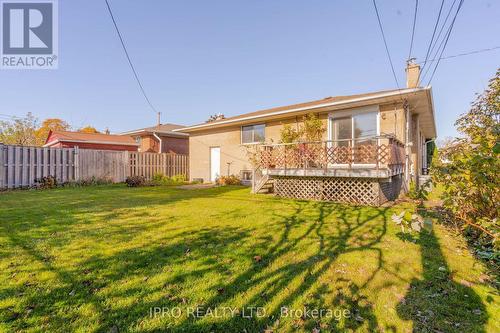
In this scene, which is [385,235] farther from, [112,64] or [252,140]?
[112,64]

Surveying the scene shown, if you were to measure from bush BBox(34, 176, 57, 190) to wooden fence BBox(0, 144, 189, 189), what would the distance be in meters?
0.25

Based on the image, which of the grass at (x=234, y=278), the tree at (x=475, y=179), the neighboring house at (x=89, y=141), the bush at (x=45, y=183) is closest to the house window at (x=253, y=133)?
the grass at (x=234, y=278)

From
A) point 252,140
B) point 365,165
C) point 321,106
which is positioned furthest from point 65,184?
point 365,165

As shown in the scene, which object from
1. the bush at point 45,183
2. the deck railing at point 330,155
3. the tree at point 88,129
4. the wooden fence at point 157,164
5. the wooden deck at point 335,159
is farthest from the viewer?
the tree at point 88,129

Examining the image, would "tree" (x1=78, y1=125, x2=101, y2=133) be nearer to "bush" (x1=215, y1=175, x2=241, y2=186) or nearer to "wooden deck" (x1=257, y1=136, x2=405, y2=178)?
"bush" (x1=215, y1=175, x2=241, y2=186)

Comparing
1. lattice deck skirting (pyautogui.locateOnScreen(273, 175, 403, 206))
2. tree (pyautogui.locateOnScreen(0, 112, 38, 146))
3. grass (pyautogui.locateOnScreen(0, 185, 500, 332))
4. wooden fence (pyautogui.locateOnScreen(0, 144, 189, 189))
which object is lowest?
grass (pyautogui.locateOnScreen(0, 185, 500, 332))

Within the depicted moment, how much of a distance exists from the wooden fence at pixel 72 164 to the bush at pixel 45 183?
0.25 meters

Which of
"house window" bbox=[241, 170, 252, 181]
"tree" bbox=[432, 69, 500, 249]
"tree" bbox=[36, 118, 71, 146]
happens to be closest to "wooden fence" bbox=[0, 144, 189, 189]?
"house window" bbox=[241, 170, 252, 181]

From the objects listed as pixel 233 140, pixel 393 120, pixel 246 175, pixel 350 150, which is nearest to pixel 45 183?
pixel 233 140

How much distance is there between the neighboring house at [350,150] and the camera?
7.99 metres

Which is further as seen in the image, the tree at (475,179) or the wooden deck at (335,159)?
the wooden deck at (335,159)

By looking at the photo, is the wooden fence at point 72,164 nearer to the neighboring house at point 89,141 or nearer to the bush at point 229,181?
the bush at point 229,181

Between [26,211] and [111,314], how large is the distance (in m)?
5.78

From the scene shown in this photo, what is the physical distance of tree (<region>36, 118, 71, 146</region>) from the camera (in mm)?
33812
